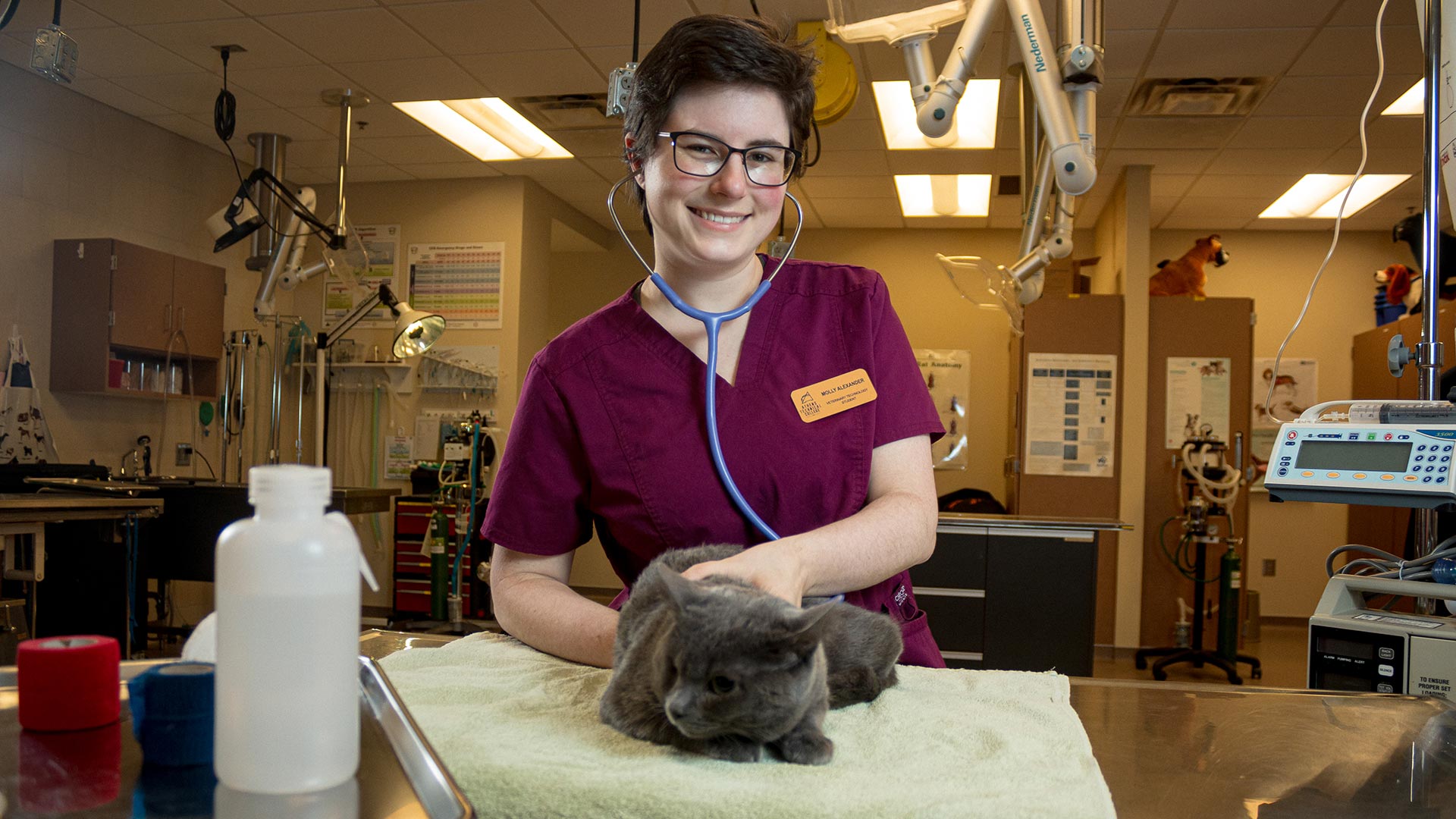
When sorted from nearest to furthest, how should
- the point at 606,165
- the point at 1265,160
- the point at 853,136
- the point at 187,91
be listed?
the point at 187,91 → the point at 853,136 → the point at 1265,160 → the point at 606,165

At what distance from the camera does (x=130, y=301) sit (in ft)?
15.8

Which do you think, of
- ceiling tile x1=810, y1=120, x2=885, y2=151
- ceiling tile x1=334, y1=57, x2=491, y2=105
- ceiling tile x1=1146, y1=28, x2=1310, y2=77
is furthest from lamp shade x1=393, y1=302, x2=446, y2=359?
ceiling tile x1=1146, y1=28, x2=1310, y2=77

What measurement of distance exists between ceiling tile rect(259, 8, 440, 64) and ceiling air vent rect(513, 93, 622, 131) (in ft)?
2.31

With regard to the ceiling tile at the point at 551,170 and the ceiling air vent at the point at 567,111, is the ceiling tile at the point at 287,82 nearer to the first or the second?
the ceiling air vent at the point at 567,111

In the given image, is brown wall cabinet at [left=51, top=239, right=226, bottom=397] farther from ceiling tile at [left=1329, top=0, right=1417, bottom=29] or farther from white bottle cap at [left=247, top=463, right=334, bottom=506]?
ceiling tile at [left=1329, top=0, right=1417, bottom=29]

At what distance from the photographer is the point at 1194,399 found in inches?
222

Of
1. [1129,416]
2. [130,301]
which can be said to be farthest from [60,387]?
[1129,416]

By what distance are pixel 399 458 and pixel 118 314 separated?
1926 mm

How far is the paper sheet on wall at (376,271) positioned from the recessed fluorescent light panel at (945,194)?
324 cm

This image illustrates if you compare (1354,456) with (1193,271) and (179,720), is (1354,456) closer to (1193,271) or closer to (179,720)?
(179,720)

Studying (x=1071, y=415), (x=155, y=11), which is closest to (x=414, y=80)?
(x=155, y=11)

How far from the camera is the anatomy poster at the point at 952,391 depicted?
7176 millimetres

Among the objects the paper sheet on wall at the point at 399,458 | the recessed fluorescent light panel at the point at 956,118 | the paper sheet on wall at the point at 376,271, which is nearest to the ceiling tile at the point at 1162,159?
the recessed fluorescent light panel at the point at 956,118

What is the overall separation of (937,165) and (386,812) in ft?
18.5
